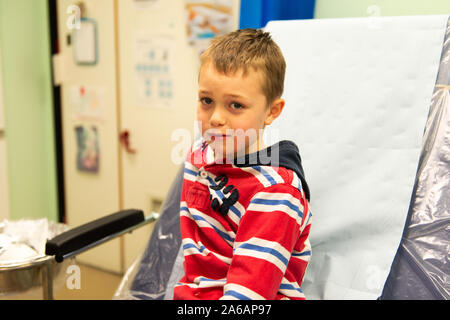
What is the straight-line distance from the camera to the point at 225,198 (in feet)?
2.24

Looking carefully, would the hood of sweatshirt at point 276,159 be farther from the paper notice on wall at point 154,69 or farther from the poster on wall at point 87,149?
the poster on wall at point 87,149

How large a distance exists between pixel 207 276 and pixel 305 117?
46cm

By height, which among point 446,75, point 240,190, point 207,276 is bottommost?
point 207,276

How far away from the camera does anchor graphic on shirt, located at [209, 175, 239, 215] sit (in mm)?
678

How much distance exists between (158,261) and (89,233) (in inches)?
9.4

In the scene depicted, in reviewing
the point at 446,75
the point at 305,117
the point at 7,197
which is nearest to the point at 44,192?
the point at 7,197

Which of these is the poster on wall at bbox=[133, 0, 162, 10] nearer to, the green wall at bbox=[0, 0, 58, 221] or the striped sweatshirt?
the green wall at bbox=[0, 0, 58, 221]

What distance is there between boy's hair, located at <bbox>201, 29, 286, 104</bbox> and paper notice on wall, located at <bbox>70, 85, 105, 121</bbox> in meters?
1.36

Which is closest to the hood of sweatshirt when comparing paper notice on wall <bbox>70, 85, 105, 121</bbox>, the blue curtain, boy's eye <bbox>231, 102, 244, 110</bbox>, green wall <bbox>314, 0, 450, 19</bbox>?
boy's eye <bbox>231, 102, 244, 110</bbox>

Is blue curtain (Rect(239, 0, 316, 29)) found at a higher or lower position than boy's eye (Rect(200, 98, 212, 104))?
higher

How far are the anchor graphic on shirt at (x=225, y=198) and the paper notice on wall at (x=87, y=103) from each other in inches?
53.0

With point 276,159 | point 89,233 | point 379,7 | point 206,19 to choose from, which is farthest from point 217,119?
point 206,19

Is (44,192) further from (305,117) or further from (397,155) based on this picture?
(397,155)

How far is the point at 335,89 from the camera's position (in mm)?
938
